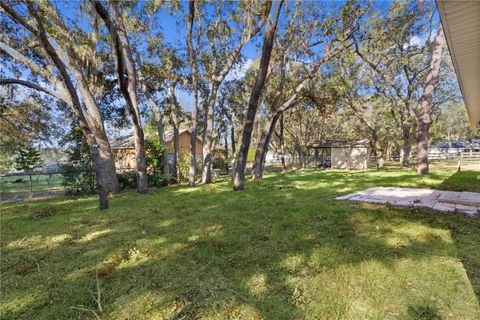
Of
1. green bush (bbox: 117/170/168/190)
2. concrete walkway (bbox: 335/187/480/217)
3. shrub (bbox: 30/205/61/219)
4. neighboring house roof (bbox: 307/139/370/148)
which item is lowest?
concrete walkway (bbox: 335/187/480/217)

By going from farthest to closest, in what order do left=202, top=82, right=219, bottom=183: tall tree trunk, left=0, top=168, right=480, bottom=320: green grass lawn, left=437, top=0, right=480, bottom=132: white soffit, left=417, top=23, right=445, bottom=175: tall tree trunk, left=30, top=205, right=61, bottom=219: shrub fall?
1. left=202, top=82, right=219, bottom=183: tall tree trunk
2. left=417, top=23, right=445, bottom=175: tall tree trunk
3. left=30, top=205, right=61, bottom=219: shrub
4. left=437, top=0, right=480, bottom=132: white soffit
5. left=0, top=168, right=480, bottom=320: green grass lawn

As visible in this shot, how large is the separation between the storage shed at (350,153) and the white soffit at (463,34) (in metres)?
16.2

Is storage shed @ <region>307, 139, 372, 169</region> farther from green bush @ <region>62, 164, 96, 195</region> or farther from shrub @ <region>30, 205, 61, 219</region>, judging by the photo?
shrub @ <region>30, 205, 61, 219</region>

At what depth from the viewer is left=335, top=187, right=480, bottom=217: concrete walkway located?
4902 millimetres

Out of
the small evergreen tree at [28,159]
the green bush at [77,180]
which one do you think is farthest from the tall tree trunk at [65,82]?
the small evergreen tree at [28,159]

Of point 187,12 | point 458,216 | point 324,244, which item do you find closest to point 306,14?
point 187,12

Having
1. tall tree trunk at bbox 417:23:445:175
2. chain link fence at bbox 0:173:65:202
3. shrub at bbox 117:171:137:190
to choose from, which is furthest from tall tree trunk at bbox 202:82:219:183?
tall tree trunk at bbox 417:23:445:175

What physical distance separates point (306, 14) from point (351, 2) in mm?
2101

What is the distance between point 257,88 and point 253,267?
6692mm

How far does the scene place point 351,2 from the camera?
9.88 m

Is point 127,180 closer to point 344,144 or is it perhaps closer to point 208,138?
point 208,138

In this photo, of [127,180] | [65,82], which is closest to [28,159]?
[127,180]

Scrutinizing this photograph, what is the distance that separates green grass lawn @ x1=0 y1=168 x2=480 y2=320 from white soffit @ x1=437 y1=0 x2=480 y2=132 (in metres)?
2.99

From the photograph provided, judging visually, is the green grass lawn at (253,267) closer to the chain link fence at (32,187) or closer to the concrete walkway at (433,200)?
the concrete walkway at (433,200)
